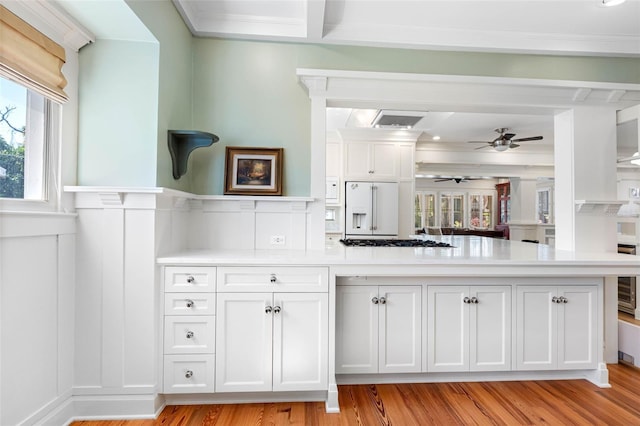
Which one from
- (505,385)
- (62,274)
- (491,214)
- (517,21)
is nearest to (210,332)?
(62,274)

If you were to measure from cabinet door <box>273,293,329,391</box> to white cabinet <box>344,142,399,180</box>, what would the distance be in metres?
3.46

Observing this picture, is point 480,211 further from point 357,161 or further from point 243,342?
point 243,342

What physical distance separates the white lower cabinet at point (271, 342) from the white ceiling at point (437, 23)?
6.06 ft

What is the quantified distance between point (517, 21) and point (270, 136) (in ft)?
6.39

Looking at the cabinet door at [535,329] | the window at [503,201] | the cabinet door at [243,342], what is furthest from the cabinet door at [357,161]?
the window at [503,201]

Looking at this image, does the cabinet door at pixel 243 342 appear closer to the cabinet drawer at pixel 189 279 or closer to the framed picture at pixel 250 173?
the cabinet drawer at pixel 189 279

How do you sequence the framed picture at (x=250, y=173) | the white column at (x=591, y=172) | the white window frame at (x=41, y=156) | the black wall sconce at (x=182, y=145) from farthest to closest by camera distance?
the white column at (x=591, y=172), the framed picture at (x=250, y=173), the black wall sconce at (x=182, y=145), the white window frame at (x=41, y=156)

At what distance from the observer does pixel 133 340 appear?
189 centimetres

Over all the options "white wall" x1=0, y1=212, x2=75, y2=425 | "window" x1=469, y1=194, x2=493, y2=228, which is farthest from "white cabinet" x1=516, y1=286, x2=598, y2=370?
"window" x1=469, y1=194, x2=493, y2=228

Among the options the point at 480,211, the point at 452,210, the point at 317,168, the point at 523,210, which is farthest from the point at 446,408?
the point at 480,211

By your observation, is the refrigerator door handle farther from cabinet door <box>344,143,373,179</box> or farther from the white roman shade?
the white roman shade

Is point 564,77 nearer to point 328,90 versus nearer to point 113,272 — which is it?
point 328,90

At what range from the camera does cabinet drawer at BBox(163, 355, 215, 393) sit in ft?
6.35

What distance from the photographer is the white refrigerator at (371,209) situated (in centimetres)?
521
